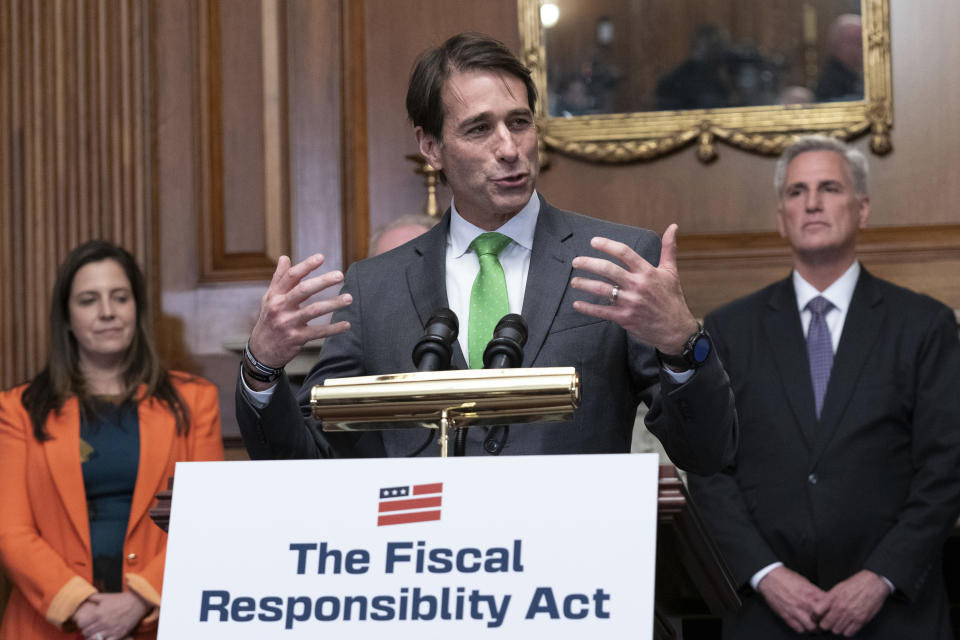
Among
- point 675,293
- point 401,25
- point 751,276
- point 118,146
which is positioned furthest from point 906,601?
point 118,146

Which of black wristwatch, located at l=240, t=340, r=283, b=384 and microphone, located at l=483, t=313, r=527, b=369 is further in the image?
black wristwatch, located at l=240, t=340, r=283, b=384

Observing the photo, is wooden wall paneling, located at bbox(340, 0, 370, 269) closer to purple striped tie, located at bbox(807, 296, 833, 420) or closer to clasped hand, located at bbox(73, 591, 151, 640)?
clasped hand, located at bbox(73, 591, 151, 640)

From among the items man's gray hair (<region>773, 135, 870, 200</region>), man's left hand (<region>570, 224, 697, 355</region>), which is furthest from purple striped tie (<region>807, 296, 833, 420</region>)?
man's left hand (<region>570, 224, 697, 355</region>)

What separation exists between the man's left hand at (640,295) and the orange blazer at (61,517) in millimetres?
2127

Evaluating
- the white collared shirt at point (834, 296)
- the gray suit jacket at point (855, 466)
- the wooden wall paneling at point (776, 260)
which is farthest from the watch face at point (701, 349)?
the wooden wall paneling at point (776, 260)

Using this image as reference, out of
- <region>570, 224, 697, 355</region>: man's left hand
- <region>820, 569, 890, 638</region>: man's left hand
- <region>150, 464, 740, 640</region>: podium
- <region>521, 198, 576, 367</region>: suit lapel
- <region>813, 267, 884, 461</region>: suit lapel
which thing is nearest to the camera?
<region>150, 464, 740, 640</region>: podium

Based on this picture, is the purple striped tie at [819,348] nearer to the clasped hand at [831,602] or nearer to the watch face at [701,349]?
the clasped hand at [831,602]

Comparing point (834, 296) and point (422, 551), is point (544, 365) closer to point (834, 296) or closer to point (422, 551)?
point (422, 551)

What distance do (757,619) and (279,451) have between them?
1.72 meters

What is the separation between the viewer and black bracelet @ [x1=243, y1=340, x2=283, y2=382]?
1.80m

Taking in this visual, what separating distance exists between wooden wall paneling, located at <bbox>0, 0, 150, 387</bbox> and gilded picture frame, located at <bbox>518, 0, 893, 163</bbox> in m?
1.48

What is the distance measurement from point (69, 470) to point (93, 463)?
7 centimetres

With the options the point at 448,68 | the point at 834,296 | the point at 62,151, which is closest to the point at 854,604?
the point at 834,296

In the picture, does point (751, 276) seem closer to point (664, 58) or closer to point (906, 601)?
point (664, 58)
